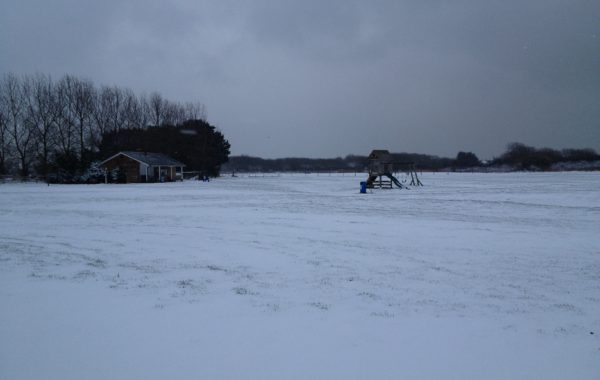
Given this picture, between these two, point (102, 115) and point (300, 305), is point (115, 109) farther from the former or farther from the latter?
point (300, 305)

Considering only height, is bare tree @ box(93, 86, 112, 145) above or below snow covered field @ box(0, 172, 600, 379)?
above

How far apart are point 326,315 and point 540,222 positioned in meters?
13.1

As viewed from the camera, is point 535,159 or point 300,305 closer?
point 300,305

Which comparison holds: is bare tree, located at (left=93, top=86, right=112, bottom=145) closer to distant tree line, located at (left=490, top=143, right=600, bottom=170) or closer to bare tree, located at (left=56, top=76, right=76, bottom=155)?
bare tree, located at (left=56, top=76, right=76, bottom=155)

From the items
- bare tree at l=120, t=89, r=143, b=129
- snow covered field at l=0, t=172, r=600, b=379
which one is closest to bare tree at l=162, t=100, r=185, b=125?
bare tree at l=120, t=89, r=143, b=129

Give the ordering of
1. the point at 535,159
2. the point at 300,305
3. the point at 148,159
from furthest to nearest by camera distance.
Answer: the point at 535,159 → the point at 148,159 → the point at 300,305

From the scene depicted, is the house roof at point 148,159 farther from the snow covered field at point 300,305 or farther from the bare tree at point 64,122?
the snow covered field at point 300,305

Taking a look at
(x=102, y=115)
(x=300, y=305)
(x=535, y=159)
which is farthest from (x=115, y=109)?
(x=535, y=159)

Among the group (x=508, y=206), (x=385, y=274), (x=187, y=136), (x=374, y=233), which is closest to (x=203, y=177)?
(x=187, y=136)

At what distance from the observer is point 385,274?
27.0 feet

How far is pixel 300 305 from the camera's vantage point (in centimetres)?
638

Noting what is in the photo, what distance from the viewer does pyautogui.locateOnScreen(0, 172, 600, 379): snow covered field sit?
179 inches

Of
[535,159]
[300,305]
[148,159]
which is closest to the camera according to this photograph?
[300,305]

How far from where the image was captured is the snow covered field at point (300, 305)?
455 cm
